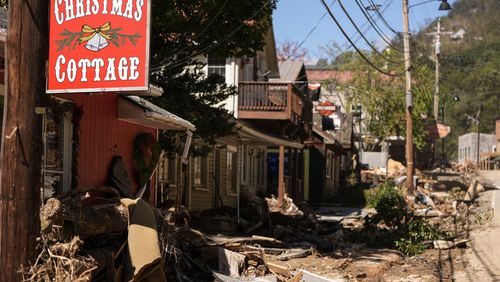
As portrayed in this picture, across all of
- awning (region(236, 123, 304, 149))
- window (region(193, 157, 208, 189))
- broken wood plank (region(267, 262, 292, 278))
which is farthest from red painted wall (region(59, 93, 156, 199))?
window (region(193, 157, 208, 189))

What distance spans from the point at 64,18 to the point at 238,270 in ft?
19.9

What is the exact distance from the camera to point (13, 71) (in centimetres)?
681

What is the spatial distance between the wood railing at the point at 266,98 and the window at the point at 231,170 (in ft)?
5.00

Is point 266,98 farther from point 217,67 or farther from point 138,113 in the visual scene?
point 138,113

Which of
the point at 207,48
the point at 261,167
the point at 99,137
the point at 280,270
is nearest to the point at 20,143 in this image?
the point at 99,137

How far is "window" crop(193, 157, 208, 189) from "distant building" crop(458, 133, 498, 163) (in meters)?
60.0

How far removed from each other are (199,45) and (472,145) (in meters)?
71.4

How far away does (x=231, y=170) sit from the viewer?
2603 cm

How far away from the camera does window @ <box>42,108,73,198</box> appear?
10.7 metres

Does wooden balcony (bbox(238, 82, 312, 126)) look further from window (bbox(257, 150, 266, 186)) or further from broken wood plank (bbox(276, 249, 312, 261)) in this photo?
broken wood plank (bbox(276, 249, 312, 261))

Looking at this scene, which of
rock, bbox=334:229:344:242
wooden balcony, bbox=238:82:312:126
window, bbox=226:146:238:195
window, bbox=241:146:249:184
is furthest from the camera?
window, bbox=241:146:249:184

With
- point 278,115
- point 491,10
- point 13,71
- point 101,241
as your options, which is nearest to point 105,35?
point 13,71

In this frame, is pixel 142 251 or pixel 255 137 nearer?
pixel 142 251

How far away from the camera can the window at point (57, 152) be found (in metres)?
10.7
